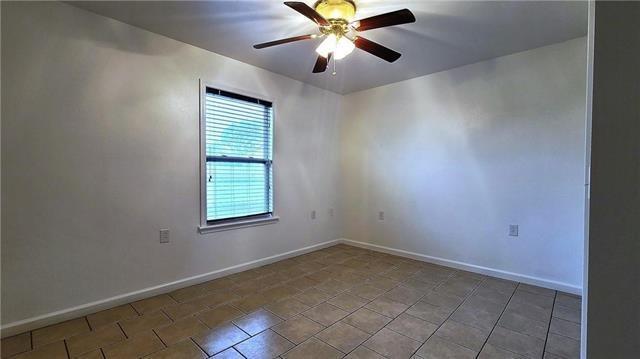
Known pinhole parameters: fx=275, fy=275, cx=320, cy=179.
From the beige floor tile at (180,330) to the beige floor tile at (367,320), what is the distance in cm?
110

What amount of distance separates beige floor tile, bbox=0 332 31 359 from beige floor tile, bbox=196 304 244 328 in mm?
1037

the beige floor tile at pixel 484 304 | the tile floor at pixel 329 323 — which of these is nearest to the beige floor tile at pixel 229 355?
the tile floor at pixel 329 323

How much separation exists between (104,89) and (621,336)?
3190mm

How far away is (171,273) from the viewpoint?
106 inches

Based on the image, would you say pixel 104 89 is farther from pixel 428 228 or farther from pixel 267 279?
pixel 428 228

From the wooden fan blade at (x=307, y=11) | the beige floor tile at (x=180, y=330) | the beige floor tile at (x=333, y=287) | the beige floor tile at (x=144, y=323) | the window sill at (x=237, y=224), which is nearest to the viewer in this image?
the wooden fan blade at (x=307, y=11)

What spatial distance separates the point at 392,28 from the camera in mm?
2406

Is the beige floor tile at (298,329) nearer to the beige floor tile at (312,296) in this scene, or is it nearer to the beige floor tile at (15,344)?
the beige floor tile at (312,296)

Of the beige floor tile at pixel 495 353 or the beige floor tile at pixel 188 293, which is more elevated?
the beige floor tile at pixel 188 293

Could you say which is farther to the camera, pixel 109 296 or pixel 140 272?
pixel 140 272

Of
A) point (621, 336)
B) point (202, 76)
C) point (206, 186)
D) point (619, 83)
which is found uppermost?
point (202, 76)

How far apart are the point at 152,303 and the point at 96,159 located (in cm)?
131

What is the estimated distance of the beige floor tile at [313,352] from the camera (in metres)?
1.72

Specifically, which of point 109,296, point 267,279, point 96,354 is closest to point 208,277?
point 267,279
